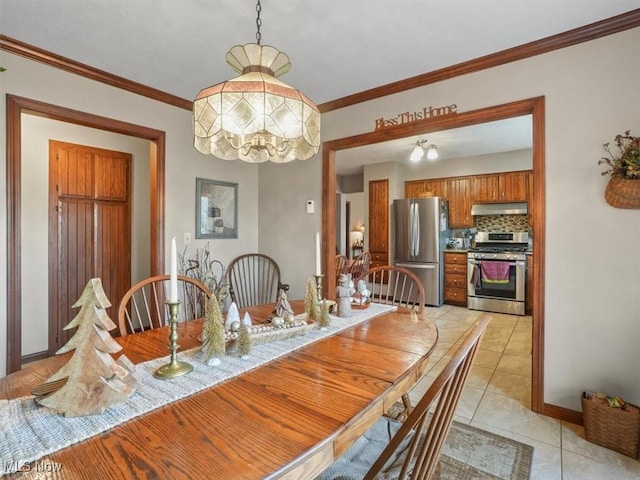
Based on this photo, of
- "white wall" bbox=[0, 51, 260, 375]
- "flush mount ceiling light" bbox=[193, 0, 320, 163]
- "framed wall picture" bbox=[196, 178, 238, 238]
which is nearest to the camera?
"flush mount ceiling light" bbox=[193, 0, 320, 163]

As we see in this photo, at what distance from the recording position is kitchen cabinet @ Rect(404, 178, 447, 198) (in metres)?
5.58

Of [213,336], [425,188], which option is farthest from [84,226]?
[425,188]

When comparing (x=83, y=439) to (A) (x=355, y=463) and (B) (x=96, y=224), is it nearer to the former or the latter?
(A) (x=355, y=463)

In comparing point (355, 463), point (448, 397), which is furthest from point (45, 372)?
point (448, 397)

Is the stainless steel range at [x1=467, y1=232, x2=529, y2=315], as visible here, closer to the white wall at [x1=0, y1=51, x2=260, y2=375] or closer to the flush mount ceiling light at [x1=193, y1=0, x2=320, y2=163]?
the white wall at [x1=0, y1=51, x2=260, y2=375]

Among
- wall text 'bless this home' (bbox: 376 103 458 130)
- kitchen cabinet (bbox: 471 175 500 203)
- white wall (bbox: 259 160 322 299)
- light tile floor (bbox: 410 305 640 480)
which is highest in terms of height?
wall text 'bless this home' (bbox: 376 103 458 130)

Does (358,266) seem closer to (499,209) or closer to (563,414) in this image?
(499,209)

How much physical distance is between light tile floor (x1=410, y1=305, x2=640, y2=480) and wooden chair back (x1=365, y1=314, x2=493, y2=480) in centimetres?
125

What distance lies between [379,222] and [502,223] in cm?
205

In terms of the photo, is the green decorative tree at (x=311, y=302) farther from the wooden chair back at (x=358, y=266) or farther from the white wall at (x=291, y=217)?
the wooden chair back at (x=358, y=266)

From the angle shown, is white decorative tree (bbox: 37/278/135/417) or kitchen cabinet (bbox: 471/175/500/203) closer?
white decorative tree (bbox: 37/278/135/417)

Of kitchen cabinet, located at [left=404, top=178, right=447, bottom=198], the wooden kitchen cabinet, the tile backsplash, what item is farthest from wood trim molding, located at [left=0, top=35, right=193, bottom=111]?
the tile backsplash

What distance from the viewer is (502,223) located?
5.30m

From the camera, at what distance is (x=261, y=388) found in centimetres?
93
